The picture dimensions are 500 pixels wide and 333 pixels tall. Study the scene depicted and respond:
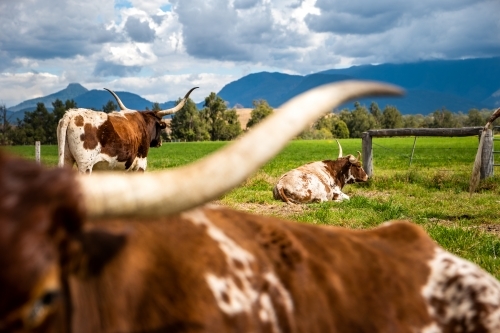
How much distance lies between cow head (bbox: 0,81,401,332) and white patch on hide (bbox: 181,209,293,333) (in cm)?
64

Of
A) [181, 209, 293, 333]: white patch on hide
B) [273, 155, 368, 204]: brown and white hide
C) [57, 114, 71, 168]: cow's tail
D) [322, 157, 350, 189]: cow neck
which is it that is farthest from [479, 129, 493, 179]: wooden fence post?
[181, 209, 293, 333]: white patch on hide

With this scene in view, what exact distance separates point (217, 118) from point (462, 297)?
371 ft

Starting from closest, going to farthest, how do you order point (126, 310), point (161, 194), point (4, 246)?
point (4, 246)
point (161, 194)
point (126, 310)

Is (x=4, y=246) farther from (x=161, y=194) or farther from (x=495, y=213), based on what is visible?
(x=495, y=213)

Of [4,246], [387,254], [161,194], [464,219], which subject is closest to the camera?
[4,246]

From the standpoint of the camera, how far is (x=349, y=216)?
9.78 m

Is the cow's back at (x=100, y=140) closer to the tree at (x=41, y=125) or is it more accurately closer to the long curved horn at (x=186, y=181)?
the long curved horn at (x=186, y=181)

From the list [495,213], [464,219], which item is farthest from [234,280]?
[495,213]

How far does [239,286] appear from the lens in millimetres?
2141

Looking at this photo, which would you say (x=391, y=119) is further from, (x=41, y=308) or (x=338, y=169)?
(x=41, y=308)

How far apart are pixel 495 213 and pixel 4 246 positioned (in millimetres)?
10273

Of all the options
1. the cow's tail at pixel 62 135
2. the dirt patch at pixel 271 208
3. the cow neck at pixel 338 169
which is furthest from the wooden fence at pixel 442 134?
the cow's tail at pixel 62 135

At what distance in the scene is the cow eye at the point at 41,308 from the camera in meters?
1.47

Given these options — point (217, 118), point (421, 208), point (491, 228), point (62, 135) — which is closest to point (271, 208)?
point (421, 208)
